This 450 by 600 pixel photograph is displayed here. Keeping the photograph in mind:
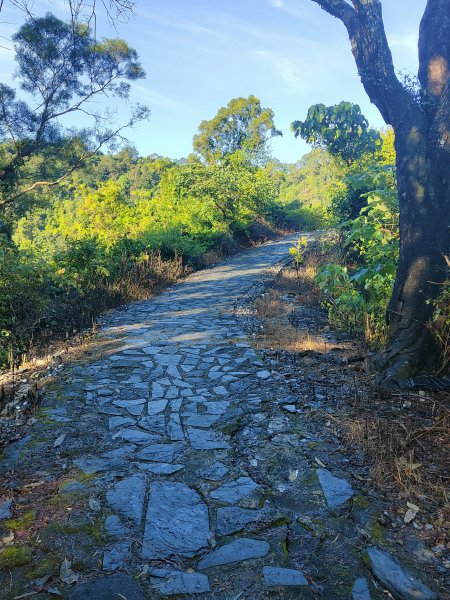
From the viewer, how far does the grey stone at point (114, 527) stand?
2449 millimetres

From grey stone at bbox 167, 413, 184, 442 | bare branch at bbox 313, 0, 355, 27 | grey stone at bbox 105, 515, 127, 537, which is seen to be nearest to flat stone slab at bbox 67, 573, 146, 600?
grey stone at bbox 105, 515, 127, 537

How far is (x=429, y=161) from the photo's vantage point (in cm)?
418

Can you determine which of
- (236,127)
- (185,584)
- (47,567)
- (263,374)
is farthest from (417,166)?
(236,127)

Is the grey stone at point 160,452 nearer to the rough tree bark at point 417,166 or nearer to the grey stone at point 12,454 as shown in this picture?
the grey stone at point 12,454

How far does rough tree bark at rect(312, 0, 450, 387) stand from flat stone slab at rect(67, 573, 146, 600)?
2930 millimetres

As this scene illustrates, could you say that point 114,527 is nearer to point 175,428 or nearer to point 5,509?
point 5,509

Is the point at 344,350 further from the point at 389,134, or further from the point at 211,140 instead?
the point at 211,140

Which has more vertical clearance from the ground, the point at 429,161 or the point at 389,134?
the point at 389,134

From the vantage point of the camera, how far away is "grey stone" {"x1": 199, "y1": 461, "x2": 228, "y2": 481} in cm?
304

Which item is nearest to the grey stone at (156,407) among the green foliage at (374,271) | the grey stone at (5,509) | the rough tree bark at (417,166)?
the grey stone at (5,509)

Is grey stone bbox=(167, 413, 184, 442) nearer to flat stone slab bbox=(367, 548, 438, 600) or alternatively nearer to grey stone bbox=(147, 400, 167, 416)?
grey stone bbox=(147, 400, 167, 416)

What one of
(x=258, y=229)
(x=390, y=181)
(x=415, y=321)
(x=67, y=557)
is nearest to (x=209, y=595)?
(x=67, y=557)

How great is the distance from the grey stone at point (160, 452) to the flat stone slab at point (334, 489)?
1.08 metres

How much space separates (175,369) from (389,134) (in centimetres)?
761
